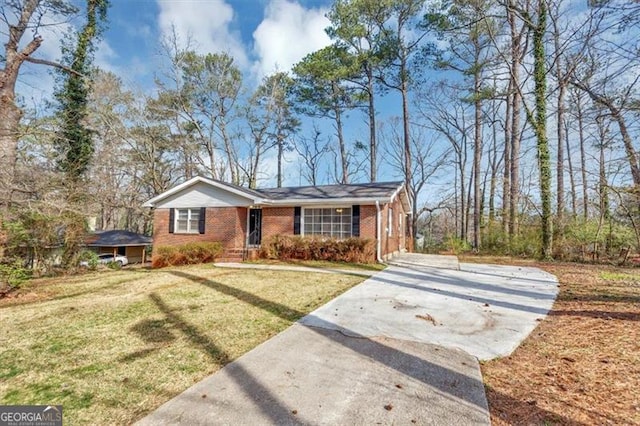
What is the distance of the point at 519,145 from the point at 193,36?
827 inches

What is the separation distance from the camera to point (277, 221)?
13.4m

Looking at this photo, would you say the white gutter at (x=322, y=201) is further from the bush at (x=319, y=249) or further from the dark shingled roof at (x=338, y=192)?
the bush at (x=319, y=249)

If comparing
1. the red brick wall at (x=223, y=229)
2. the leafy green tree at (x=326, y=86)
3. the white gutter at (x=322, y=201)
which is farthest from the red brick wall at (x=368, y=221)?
the leafy green tree at (x=326, y=86)

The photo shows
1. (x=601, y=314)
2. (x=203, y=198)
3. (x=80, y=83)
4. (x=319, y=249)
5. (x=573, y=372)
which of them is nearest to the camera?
(x=573, y=372)

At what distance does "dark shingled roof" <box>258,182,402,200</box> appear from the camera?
12273mm

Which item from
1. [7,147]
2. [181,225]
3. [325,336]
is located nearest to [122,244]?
[181,225]

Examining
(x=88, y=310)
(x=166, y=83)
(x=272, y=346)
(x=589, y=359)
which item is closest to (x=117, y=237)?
(x=166, y=83)

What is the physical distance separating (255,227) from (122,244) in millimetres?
17019

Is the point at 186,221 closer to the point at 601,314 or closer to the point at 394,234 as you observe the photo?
the point at 394,234

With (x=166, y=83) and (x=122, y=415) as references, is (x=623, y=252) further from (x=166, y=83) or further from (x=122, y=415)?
(x=166, y=83)

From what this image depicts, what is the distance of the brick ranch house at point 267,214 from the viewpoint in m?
12.0

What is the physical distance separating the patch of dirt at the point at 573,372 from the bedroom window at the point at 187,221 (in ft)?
43.9

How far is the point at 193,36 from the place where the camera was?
19047 millimetres

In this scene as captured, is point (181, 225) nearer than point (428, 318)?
No
